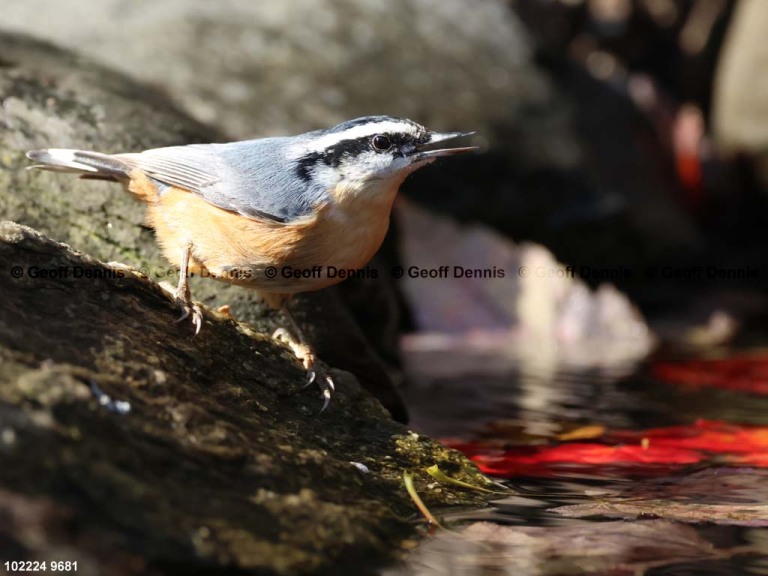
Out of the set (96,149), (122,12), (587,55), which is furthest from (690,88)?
(96,149)

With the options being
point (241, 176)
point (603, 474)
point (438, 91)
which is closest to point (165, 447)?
point (241, 176)

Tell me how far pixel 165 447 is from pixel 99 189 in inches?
76.8

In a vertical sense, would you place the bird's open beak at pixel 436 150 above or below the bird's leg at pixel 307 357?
above

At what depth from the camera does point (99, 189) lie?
4.10 meters

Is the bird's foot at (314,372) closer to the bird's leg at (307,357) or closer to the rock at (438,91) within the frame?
the bird's leg at (307,357)

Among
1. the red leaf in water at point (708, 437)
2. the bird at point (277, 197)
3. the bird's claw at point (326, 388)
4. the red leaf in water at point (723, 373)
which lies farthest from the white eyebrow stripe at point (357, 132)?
the red leaf in water at point (723, 373)

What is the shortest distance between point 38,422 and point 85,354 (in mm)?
395

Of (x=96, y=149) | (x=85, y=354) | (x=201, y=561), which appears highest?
(x=96, y=149)

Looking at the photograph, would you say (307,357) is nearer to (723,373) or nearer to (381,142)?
(381,142)

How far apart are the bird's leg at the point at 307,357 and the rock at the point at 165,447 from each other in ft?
0.17

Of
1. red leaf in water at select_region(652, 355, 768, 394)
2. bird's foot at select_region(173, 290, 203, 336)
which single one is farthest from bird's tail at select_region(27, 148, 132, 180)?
red leaf in water at select_region(652, 355, 768, 394)

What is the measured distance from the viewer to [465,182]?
723cm

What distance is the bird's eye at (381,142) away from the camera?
371cm

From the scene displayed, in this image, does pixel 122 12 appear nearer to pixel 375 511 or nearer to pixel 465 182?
pixel 465 182
